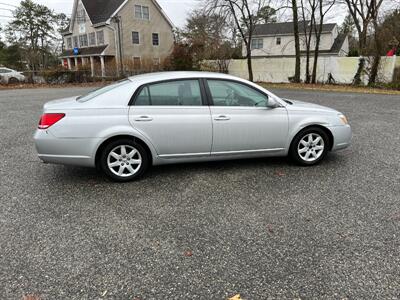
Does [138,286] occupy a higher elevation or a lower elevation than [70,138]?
lower

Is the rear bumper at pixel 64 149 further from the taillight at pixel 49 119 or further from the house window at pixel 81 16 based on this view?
the house window at pixel 81 16

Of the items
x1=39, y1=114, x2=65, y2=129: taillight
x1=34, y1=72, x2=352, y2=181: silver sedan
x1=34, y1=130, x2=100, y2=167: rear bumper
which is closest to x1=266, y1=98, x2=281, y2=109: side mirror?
x1=34, y1=72, x2=352, y2=181: silver sedan

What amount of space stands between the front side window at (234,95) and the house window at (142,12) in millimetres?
32671

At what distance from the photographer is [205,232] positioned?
295 cm

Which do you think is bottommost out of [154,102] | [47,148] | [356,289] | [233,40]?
[356,289]

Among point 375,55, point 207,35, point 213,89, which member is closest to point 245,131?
point 213,89

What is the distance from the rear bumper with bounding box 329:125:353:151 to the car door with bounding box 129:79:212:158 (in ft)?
6.71

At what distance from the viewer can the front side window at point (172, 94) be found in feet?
13.4

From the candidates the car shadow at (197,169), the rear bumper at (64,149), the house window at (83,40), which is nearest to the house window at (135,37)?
the house window at (83,40)

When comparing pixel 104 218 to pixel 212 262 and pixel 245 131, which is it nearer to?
pixel 212 262

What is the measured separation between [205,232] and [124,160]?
171 centimetres

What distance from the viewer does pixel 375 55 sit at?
18.4 metres

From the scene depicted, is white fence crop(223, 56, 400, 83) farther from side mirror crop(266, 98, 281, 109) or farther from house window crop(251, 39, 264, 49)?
side mirror crop(266, 98, 281, 109)

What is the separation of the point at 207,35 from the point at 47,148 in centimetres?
2400
